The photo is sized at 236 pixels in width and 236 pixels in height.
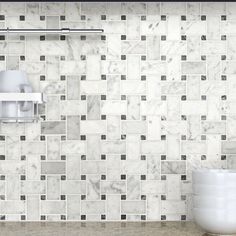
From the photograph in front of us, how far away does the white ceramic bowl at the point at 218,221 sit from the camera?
1446 millimetres

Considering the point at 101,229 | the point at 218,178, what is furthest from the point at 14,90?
the point at 218,178

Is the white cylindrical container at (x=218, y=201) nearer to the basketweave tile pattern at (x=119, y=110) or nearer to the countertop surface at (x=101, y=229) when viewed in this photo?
the countertop surface at (x=101, y=229)

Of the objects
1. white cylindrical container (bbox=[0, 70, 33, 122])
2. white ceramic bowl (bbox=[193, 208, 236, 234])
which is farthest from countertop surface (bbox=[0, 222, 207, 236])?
white cylindrical container (bbox=[0, 70, 33, 122])

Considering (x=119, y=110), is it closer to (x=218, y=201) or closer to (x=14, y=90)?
(x=14, y=90)

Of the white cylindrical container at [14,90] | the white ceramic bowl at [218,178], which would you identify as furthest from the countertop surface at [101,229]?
the white cylindrical container at [14,90]

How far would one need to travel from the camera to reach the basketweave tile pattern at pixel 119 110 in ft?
5.50

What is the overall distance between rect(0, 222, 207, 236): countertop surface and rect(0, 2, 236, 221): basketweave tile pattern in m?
0.05

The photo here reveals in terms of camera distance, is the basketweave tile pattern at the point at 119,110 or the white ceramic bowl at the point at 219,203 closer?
the white ceramic bowl at the point at 219,203

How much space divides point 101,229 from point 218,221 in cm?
35

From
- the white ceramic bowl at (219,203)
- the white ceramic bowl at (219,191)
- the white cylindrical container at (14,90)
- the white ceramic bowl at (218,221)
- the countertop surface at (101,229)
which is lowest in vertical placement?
the countertop surface at (101,229)

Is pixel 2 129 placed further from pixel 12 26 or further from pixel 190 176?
pixel 190 176

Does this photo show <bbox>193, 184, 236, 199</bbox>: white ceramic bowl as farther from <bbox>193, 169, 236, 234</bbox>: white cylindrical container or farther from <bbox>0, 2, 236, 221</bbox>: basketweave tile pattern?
<bbox>0, 2, 236, 221</bbox>: basketweave tile pattern

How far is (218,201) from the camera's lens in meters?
1.45

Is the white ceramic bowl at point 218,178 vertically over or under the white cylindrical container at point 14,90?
under
